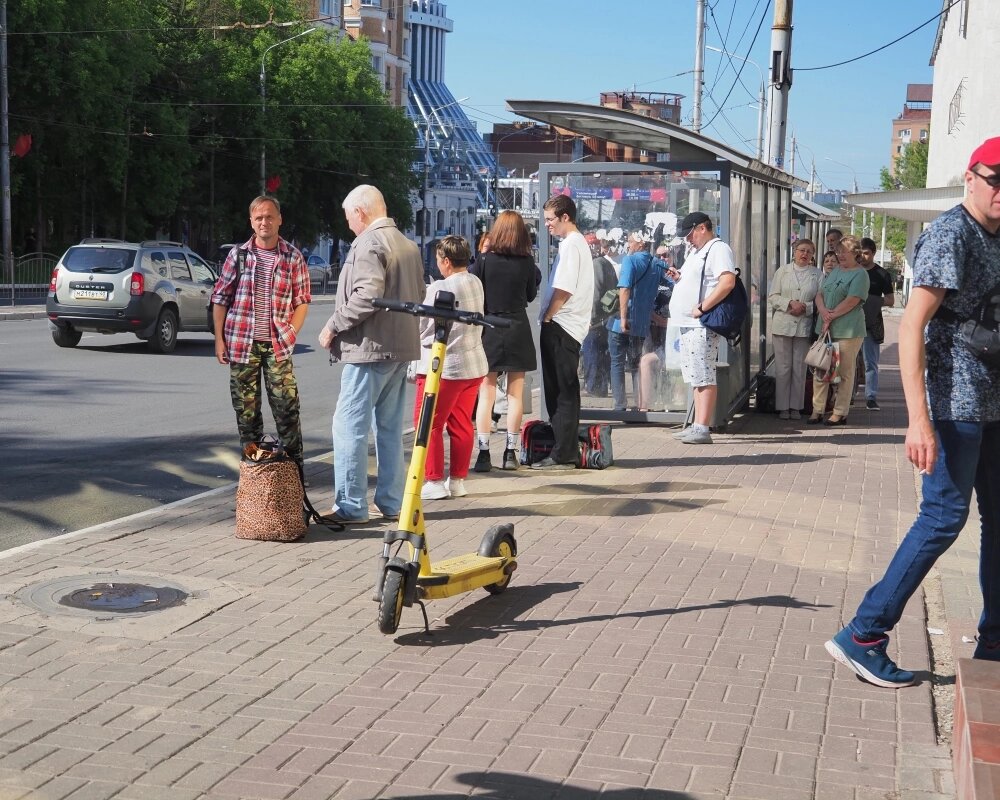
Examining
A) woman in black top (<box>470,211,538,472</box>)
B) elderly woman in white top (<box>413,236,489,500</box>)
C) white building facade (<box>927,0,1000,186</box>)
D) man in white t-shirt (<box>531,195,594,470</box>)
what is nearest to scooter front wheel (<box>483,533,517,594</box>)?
elderly woman in white top (<box>413,236,489,500</box>)

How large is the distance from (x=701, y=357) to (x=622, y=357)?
1285mm

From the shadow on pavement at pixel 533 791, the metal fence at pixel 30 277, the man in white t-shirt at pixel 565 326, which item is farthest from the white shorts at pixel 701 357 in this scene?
the metal fence at pixel 30 277

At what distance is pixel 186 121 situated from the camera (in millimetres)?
51750

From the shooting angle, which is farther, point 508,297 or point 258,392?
point 508,297

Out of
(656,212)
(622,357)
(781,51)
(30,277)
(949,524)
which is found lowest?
(949,524)

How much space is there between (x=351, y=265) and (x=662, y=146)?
5.40 meters

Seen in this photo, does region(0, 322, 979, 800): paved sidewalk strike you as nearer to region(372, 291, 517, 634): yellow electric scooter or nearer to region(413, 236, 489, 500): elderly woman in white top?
region(372, 291, 517, 634): yellow electric scooter

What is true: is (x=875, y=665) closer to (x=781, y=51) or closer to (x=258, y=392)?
(x=258, y=392)

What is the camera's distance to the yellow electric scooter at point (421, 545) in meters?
5.39

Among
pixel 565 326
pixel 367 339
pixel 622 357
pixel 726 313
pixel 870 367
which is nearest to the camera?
pixel 367 339

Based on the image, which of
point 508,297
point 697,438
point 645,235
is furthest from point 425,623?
point 645,235

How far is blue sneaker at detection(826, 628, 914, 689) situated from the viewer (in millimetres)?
5082

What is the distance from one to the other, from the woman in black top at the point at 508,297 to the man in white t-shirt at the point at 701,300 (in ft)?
6.78

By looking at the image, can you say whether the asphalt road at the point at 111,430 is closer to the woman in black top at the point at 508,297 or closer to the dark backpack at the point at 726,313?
the woman in black top at the point at 508,297
